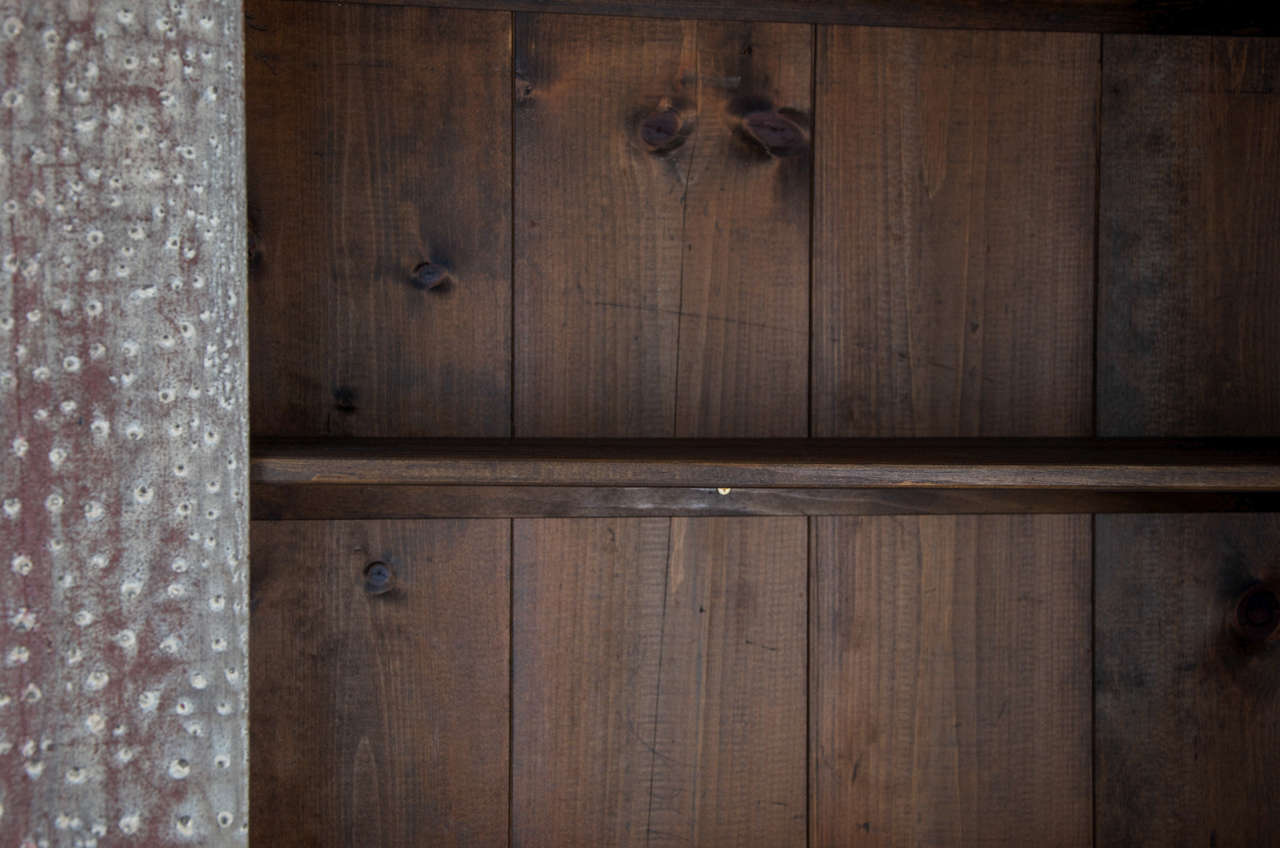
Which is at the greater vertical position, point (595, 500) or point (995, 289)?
point (995, 289)

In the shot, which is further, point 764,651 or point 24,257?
point 764,651

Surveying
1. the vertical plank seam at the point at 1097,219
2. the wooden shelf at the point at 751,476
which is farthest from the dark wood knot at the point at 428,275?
the vertical plank seam at the point at 1097,219

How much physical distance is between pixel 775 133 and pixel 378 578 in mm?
564

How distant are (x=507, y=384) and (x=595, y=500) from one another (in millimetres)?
138

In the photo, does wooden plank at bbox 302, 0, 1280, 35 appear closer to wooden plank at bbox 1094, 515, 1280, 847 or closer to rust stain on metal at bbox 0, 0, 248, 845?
rust stain on metal at bbox 0, 0, 248, 845

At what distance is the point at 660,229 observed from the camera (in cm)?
91

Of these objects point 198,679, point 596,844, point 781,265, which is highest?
point 781,265

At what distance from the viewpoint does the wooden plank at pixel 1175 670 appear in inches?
37.8

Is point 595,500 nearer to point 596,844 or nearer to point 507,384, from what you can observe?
point 507,384

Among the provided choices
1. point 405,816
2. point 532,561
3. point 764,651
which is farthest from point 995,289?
point 405,816

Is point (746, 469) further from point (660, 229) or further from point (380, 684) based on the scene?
point (380, 684)

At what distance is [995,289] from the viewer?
93 cm

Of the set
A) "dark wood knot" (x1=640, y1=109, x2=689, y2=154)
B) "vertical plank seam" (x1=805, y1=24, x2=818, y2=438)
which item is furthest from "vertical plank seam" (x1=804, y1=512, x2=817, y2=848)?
"dark wood knot" (x1=640, y1=109, x2=689, y2=154)

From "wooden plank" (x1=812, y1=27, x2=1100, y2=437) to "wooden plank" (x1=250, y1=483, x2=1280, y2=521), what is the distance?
7 cm
